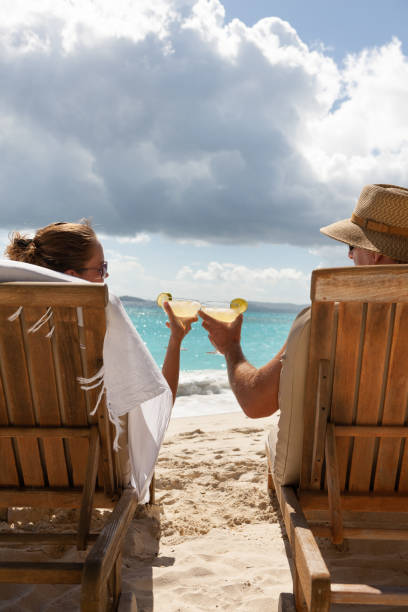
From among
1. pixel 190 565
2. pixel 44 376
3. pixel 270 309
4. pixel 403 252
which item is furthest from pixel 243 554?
pixel 270 309

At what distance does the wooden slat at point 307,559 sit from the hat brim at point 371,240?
118cm

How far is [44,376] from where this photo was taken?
6.21 ft

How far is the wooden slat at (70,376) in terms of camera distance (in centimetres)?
178

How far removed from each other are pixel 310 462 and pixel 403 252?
1056 mm

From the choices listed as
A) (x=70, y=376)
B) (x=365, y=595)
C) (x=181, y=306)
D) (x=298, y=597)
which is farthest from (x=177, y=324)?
(x=365, y=595)

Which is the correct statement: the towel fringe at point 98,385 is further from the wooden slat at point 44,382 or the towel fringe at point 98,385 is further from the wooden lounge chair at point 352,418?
A: the wooden lounge chair at point 352,418

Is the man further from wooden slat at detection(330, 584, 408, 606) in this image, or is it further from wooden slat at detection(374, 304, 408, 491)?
wooden slat at detection(330, 584, 408, 606)

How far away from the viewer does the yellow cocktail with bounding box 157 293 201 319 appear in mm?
2412

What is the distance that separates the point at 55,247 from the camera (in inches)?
104

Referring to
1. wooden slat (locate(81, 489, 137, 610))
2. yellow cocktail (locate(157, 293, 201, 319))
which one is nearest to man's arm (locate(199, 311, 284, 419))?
yellow cocktail (locate(157, 293, 201, 319))

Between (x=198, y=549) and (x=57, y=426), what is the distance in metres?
1.15

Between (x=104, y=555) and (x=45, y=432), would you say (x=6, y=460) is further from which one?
(x=104, y=555)

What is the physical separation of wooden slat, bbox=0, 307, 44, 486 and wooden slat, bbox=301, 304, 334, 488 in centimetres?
115

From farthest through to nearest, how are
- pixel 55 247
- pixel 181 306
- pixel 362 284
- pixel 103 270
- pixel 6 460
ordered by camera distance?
pixel 103 270, pixel 55 247, pixel 181 306, pixel 6 460, pixel 362 284
